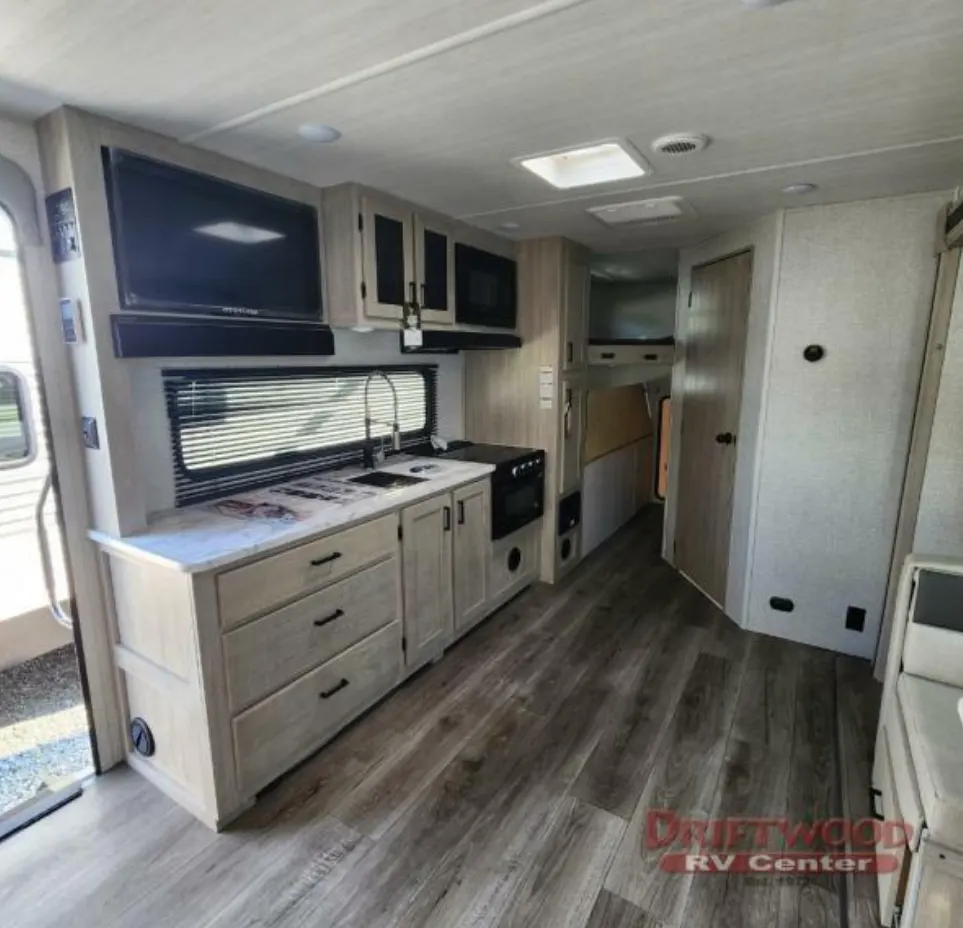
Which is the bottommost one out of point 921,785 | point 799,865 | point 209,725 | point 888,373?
point 799,865

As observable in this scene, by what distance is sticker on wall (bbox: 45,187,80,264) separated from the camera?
1624 millimetres

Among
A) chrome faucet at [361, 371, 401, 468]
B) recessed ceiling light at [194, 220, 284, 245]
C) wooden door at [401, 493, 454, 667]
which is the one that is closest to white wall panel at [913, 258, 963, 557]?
wooden door at [401, 493, 454, 667]

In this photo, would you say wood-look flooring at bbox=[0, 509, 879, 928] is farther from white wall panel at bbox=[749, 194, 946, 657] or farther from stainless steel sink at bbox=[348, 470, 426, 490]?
stainless steel sink at bbox=[348, 470, 426, 490]

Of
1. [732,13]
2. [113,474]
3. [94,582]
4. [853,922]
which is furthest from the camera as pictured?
[94,582]

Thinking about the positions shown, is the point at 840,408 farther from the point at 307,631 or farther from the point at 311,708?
the point at 311,708

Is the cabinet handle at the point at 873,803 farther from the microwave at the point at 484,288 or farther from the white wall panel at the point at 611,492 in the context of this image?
the microwave at the point at 484,288

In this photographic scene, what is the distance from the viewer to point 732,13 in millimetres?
1148

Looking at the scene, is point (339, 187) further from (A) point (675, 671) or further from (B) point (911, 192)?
(A) point (675, 671)

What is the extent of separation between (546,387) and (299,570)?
2.03 meters

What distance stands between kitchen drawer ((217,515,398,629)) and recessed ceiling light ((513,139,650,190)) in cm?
154

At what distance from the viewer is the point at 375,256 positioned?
237 centimetres

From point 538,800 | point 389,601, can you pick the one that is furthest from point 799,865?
point 389,601

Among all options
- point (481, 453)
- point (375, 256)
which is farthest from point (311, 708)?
point (375, 256)

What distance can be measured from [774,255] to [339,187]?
2137 mm
